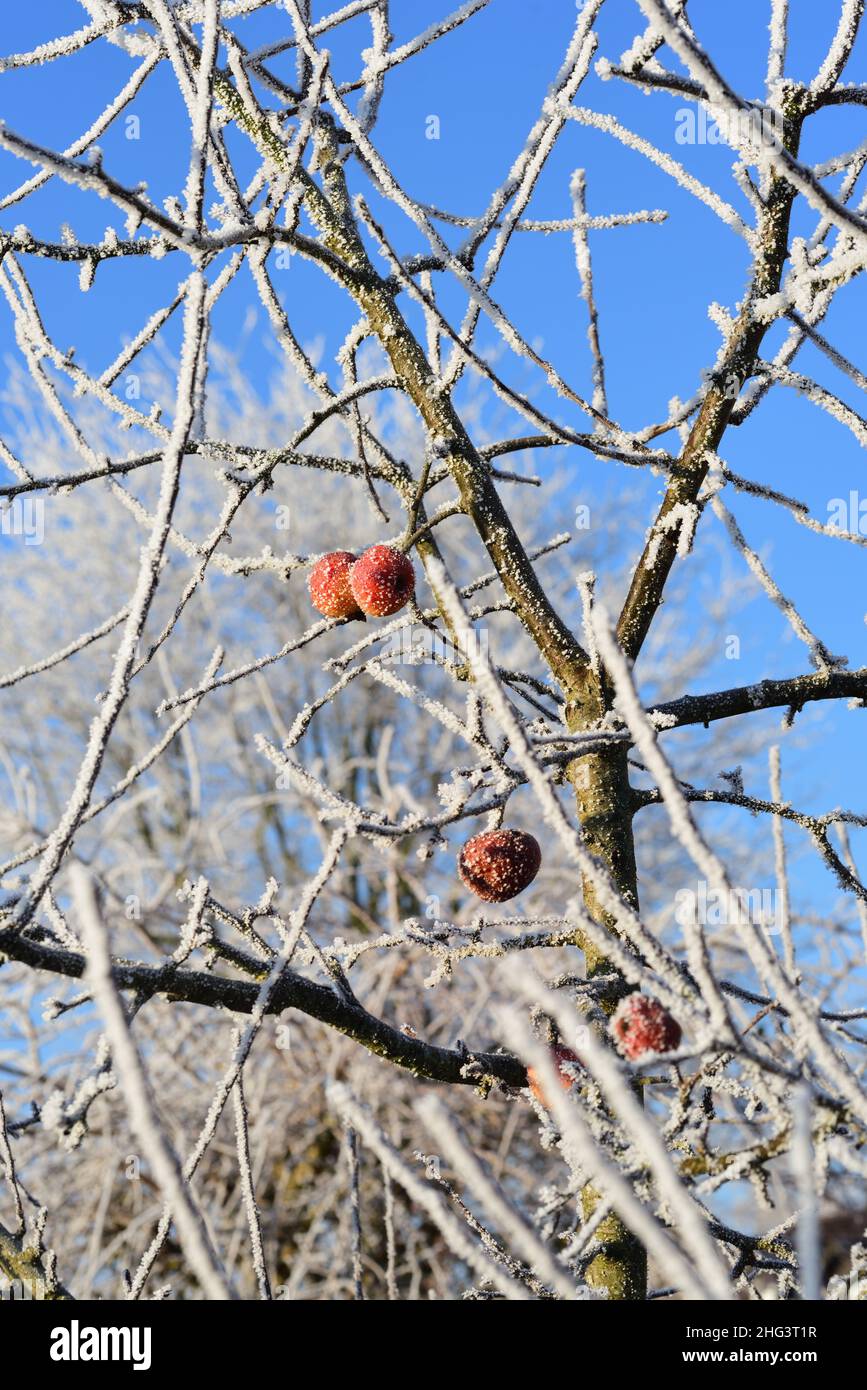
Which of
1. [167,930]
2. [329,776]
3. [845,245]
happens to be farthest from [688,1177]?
[329,776]

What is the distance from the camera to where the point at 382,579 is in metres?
1.35

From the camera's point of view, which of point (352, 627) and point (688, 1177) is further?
point (352, 627)

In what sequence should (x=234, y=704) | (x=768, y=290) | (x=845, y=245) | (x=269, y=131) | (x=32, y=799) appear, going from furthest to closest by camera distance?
1. (x=234, y=704)
2. (x=32, y=799)
3. (x=269, y=131)
4. (x=768, y=290)
5. (x=845, y=245)

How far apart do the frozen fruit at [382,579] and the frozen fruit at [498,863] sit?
0.30 metres

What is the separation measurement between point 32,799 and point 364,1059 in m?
2.17

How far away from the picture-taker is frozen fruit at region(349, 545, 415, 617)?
4.44ft

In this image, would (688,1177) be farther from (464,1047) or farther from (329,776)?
(329,776)

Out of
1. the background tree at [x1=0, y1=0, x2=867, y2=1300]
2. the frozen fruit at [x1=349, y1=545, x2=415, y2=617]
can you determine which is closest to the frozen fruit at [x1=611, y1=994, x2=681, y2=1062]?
the background tree at [x1=0, y1=0, x2=867, y2=1300]

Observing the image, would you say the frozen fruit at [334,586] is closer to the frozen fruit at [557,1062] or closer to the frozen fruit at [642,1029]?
the frozen fruit at [557,1062]
